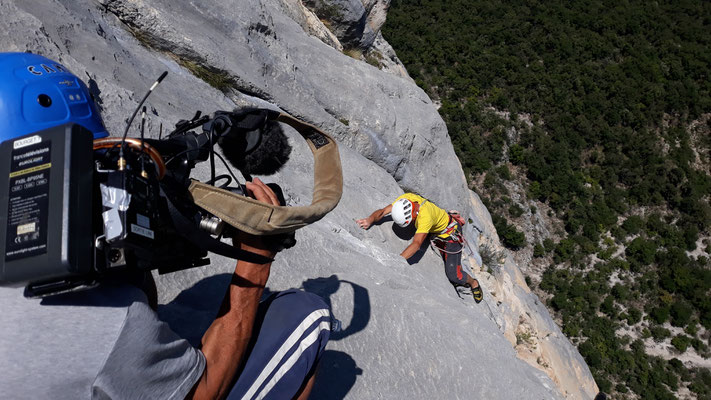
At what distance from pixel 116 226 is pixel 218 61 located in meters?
6.24

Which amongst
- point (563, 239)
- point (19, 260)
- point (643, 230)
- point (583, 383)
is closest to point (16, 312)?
point (19, 260)

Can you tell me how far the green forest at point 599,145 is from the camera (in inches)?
1047

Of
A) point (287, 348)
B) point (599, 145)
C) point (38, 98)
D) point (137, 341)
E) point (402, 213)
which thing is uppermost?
point (38, 98)

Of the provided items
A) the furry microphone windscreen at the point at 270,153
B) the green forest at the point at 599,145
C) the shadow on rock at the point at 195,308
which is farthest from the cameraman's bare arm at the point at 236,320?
the green forest at the point at 599,145

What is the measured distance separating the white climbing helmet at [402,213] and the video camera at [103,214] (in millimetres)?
5564

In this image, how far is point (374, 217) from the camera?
7496mm

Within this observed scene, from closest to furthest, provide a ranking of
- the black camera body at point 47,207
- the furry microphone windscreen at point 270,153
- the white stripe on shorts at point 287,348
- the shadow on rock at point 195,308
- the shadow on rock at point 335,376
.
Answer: the black camera body at point 47,207, the white stripe on shorts at point 287,348, the shadow on rock at point 195,308, the shadow on rock at point 335,376, the furry microphone windscreen at point 270,153

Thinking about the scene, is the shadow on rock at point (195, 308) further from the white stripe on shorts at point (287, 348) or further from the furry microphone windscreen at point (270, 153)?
the furry microphone windscreen at point (270, 153)

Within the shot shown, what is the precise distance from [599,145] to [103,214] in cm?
3554

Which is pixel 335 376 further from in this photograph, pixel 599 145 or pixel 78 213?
pixel 599 145

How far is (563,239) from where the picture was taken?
1133 inches

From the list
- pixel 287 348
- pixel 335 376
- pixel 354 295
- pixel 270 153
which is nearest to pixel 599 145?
pixel 354 295

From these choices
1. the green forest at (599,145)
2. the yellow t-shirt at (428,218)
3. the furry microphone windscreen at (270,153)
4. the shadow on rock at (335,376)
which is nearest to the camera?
the shadow on rock at (335,376)

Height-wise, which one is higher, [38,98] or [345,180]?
[38,98]
